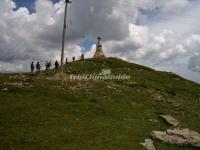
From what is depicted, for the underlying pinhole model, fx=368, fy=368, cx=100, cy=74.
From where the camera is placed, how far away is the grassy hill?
106ft

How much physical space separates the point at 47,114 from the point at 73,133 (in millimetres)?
7641

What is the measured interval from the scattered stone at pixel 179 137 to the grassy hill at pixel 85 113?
810mm

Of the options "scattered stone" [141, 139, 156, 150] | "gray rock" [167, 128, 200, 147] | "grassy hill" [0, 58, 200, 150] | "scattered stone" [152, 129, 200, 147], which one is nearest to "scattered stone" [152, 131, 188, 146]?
"scattered stone" [152, 129, 200, 147]

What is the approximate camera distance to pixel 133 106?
2080 inches

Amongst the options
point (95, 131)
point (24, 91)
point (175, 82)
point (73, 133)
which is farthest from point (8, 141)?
point (175, 82)

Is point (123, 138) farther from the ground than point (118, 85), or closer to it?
closer to it

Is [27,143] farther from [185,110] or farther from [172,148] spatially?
[185,110]

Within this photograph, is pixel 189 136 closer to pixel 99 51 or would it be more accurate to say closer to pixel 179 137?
pixel 179 137

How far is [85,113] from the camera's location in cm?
4484

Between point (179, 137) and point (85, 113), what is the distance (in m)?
13.0

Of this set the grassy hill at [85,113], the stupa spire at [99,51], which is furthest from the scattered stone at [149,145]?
the stupa spire at [99,51]

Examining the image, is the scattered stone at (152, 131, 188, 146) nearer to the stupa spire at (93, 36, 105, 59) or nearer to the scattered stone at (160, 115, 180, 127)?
the scattered stone at (160, 115, 180, 127)

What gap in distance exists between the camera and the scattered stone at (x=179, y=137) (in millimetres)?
35156

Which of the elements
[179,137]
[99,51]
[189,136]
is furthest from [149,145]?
[99,51]
